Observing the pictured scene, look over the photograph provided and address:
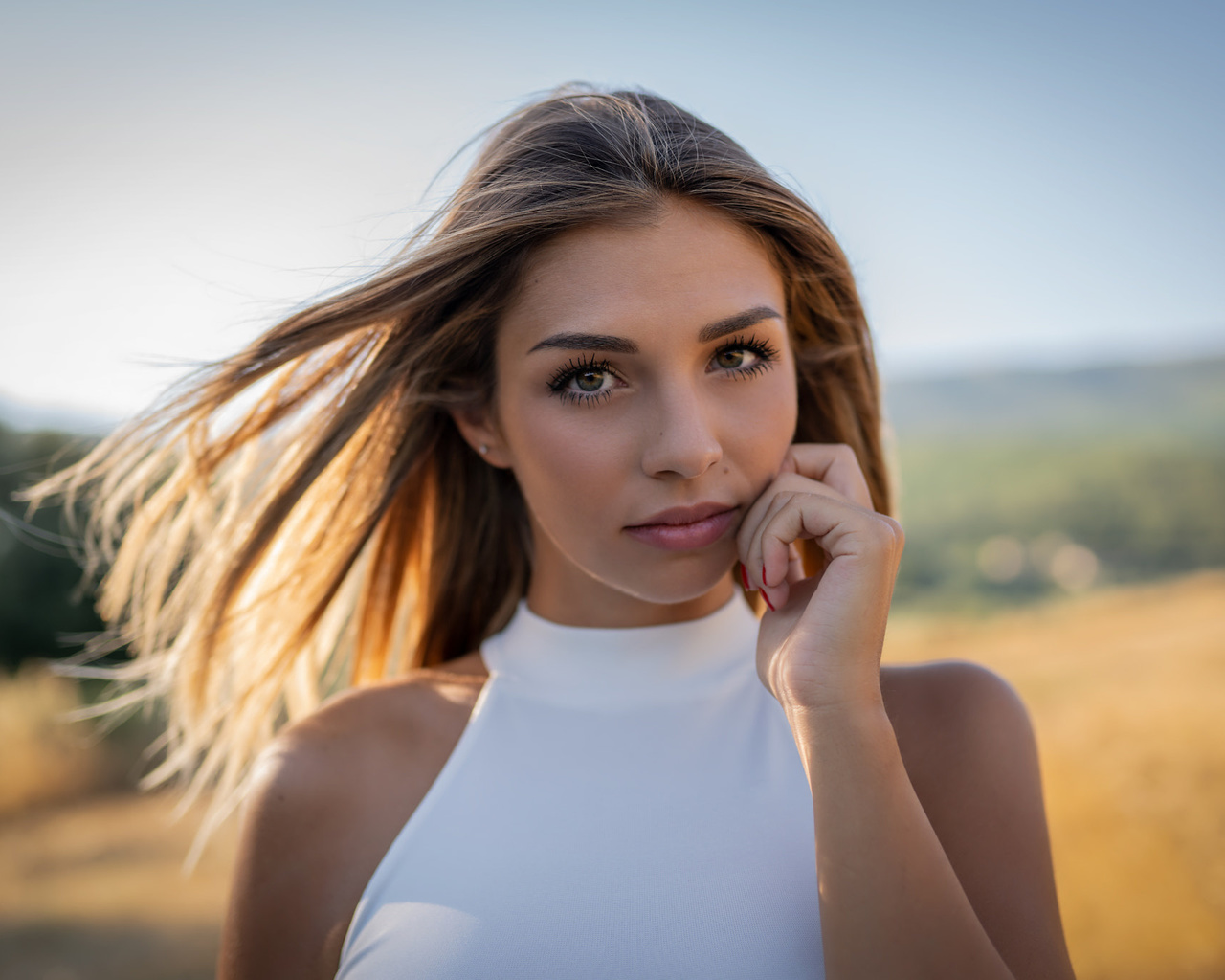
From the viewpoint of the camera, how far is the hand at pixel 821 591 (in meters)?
1.73

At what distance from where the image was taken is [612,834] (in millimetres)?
1986

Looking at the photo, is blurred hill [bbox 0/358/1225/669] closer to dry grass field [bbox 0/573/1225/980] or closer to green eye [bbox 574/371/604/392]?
dry grass field [bbox 0/573/1225/980]

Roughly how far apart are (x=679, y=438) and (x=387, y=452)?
3.92ft

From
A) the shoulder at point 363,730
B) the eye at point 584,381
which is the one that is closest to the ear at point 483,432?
the eye at point 584,381

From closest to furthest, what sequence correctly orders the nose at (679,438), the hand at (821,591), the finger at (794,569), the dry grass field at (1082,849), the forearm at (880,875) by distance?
the forearm at (880,875), the hand at (821,591), the nose at (679,438), the finger at (794,569), the dry grass field at (1082,849)

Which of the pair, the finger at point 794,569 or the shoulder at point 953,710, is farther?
the finger at point 794,569

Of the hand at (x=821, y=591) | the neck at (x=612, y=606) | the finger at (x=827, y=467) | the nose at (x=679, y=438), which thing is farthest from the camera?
the neck at (x=612, y=606)

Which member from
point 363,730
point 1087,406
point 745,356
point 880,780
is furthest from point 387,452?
point 1087,406

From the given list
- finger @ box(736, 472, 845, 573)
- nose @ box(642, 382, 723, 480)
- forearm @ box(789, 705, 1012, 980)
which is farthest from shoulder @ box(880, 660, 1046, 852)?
nose @ box(642, 382, 723, 480)

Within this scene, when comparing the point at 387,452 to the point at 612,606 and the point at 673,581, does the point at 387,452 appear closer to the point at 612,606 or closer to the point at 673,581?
the point at 612,606

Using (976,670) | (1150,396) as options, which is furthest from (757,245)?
(1150,396)

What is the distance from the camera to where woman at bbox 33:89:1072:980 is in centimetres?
177

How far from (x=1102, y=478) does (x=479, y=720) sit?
707 inches

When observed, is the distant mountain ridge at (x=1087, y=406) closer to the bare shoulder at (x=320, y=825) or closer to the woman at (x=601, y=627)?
the woman at (x=601, y=627)
